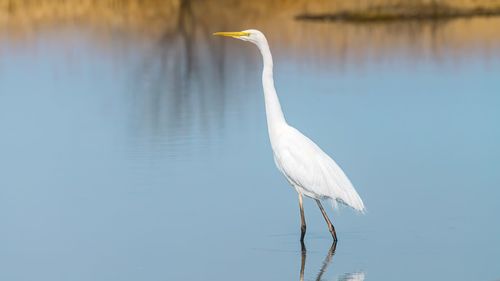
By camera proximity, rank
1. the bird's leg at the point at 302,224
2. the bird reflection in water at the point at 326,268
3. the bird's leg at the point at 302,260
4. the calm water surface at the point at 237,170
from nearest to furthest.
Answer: the bird reflection in water at the point at 326,268 → the bird's leg at the point at 302,260 → the calm water surface at the point at 237,170 → the bird's leg at the point at 302,224

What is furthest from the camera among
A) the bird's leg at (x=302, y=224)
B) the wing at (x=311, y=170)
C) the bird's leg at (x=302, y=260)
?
the bird's leg at (x=302, y=224)

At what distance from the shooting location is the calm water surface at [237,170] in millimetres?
6520

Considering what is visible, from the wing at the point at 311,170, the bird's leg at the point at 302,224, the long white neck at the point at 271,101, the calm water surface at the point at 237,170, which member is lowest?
the calm water surface at the point at 237,170

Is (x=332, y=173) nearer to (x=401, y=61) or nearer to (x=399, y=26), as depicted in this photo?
(x=401, y=61)

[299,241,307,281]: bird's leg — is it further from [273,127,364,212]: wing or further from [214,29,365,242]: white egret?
[273,127,364,212]: wing

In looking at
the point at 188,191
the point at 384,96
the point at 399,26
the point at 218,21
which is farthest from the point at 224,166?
the point at 218,21

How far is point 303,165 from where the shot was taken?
22.3 ft

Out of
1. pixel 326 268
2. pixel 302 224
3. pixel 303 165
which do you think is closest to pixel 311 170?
pixel 303 165

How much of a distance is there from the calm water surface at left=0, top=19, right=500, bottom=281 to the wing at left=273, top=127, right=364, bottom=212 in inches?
11.7

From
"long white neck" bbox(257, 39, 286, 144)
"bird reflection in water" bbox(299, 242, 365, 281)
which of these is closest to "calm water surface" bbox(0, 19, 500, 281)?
"bird reflection in water" bbox(299, 242, 365, 281)

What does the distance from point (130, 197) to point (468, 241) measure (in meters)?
2.49

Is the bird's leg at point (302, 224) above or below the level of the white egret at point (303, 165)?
below

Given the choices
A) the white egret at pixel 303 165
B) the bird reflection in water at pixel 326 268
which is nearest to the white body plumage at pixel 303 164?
the white egret at pixel 303 165

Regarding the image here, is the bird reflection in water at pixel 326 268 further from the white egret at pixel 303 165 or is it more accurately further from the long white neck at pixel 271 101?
the long white neck at pixel 271 101
